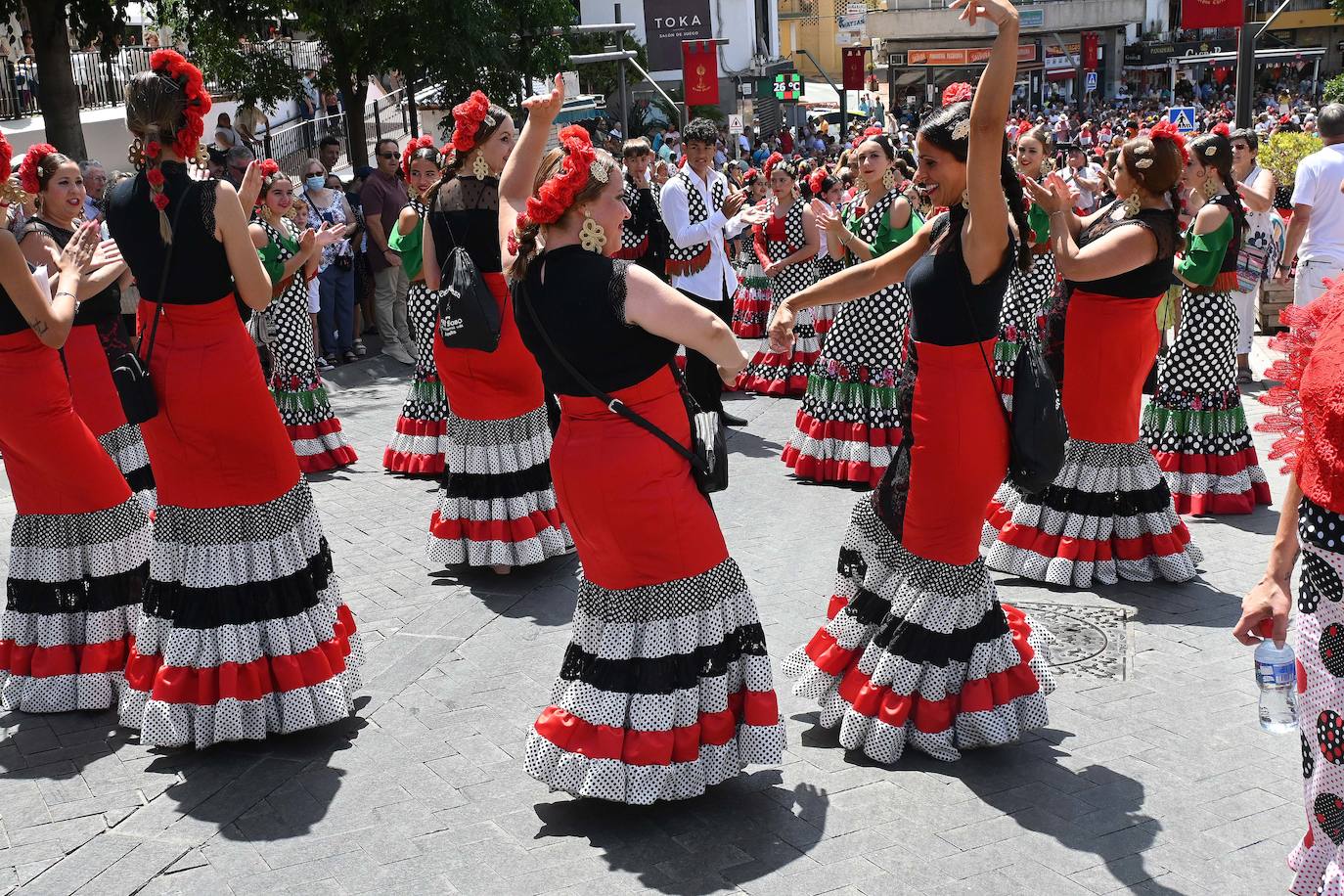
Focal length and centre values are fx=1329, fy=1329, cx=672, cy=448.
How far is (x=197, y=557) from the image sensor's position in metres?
5.07

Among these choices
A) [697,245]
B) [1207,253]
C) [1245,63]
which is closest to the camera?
[1207,253]

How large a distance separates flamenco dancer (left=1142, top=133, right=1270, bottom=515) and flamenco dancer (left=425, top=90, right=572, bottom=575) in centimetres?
368

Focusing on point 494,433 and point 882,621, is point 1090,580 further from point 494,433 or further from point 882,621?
point 494,433

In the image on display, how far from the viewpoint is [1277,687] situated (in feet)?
11.9

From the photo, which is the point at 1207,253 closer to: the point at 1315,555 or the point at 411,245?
the point at 411,245

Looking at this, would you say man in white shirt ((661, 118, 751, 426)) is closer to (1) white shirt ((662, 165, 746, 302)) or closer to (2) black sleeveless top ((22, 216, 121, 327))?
(1) white shirt ((662, 165, 746, 302))

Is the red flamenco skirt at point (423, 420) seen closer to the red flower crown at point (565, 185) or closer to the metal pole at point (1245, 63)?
the red flower crown at point (565, 185)

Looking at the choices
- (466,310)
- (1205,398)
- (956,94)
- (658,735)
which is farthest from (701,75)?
(658,735)

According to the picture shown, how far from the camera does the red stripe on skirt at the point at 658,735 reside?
4.38 metres

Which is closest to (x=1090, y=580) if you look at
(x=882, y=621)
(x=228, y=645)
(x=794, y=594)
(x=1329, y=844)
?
(x=794, y=594)

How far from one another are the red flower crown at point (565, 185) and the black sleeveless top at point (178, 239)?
1.39 metres

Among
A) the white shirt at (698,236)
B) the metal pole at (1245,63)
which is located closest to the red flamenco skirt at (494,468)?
the white shirt at (698,236)

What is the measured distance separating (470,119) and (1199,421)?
4.63 m

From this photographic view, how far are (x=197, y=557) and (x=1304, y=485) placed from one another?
385cm
